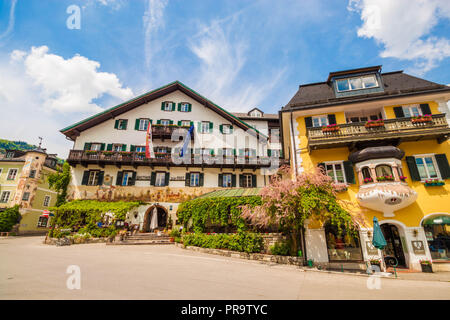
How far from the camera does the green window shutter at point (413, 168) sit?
1252cm

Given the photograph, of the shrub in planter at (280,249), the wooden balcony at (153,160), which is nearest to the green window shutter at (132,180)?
the wooden balcony at (153,160)

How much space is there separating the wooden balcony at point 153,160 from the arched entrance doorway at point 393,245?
1138cm

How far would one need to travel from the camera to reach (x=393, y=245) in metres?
12.7

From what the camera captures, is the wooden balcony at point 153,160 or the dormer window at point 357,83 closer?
the dormer window at point 357,83

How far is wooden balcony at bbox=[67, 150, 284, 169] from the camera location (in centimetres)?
2298

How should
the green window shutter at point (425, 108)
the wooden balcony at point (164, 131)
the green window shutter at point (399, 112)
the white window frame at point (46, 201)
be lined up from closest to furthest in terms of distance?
1. the green window shutter at point (425, 108)
2. the green window shutter at point (399, 112)
3. the wooden balcony at point (164, 131)
4. the white window frame at point (46, 201)

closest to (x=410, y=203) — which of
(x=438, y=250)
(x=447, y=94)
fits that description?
(x=438, y=250)

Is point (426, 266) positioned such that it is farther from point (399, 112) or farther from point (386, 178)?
point (399, 112)

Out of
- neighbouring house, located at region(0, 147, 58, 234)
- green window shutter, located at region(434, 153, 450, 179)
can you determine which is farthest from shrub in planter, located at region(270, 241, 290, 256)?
neighbouring house, located at region(0, 147, 58, 234)

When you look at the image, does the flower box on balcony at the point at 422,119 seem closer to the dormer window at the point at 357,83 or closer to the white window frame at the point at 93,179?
the dormer window at the point at 357,83

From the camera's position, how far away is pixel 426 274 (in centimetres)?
1070

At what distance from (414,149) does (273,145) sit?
671 inches

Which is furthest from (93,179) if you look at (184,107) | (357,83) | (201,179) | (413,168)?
(413,168)
